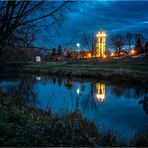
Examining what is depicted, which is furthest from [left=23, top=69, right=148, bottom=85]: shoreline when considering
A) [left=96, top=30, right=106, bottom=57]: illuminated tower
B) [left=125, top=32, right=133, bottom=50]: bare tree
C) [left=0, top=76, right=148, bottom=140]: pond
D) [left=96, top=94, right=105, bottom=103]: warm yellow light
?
[left=125, top=32, right=133, bottom=50]: bare tree

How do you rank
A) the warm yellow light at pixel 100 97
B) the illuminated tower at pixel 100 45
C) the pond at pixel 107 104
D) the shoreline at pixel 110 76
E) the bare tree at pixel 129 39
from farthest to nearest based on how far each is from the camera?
the bare tree at pixel 129 39 → the illuminated tower at pixel 100 45 → the shoreline at pixel 110 76 → the warm yellow light at pixel 100 97 → the pond at pixel 107 104

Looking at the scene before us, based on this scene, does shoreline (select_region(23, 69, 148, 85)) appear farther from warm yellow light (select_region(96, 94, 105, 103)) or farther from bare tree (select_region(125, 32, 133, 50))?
bare tree (select_region(125, 32, 133, 50))

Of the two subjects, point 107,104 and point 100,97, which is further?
point 100,97

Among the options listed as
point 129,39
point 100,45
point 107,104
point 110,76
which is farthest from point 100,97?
point 129,39

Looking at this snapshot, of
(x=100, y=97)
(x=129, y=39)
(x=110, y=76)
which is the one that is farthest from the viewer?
(x=129, y=39)

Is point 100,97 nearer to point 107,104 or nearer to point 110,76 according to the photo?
point 107,104

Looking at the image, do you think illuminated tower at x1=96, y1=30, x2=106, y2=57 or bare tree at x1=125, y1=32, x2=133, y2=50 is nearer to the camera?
illuminated tower at x1=96, y1=30, x2=106, y2=57

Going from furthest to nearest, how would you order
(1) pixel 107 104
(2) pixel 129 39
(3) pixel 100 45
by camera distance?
1. (2) pixel 129 39
2. (3) pixel 100 45
3. (1) pixel 107 104

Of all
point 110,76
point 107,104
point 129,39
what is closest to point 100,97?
point 107,104

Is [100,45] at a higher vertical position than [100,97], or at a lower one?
higher

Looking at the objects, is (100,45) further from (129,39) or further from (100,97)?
(100,97)

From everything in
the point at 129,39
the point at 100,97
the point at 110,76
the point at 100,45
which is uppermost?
the point at 129,39

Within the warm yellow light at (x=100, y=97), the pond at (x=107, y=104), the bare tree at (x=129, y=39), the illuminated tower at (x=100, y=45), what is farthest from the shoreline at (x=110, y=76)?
the bare tree at (x=129, y=39)

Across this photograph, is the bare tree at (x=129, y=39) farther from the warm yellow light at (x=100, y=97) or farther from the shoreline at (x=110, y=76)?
the warm yellow light at (x=100, y=97)
